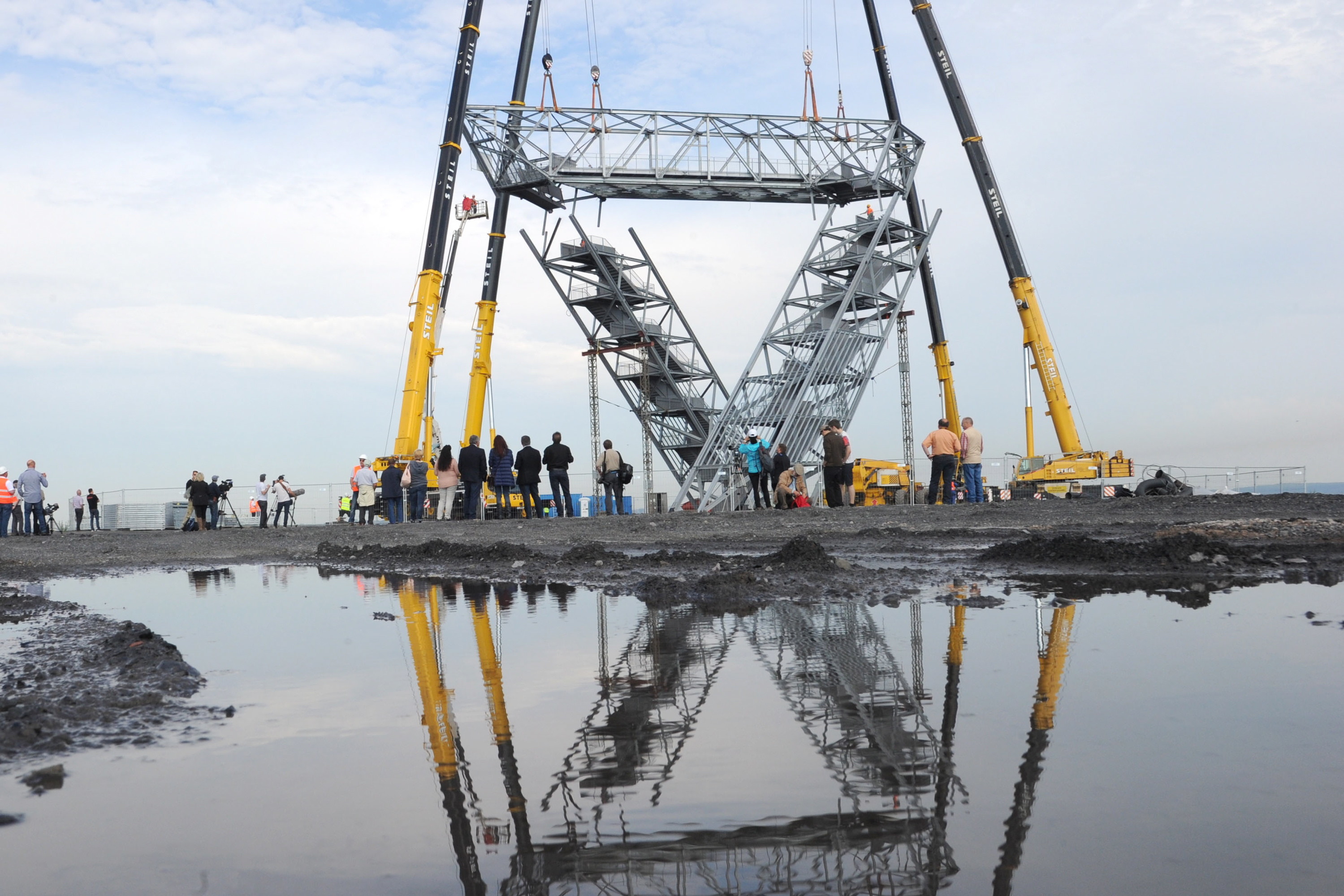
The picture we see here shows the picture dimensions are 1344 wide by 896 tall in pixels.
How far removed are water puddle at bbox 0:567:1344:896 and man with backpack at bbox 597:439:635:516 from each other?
18206 mm

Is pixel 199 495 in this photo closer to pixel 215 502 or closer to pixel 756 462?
pixel 215 502

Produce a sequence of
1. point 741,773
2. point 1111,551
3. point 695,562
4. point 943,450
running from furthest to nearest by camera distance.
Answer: point 943,450, point 695,562, point 1111,551, point 741,773

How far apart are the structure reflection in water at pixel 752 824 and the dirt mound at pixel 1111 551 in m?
3.23

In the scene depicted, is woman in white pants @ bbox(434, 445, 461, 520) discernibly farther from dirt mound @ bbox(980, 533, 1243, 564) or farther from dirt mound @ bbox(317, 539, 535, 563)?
dirt mound @ bbox(980, 533, 1243, 564)

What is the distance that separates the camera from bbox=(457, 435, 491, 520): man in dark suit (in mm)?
21266

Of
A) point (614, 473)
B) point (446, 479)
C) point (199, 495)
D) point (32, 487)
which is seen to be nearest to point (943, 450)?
point (614, 473)

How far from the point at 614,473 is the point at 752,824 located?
68.8ft

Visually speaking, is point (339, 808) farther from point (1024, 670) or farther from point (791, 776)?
point (1024, 670)

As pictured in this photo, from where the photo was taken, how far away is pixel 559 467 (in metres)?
22.5

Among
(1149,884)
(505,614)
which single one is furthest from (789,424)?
(1149,884)

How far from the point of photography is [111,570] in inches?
409

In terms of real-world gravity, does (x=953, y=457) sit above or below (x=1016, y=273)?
below

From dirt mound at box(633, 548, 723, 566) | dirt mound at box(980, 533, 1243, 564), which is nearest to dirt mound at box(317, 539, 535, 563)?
dirt mound at box(633, 548, 723, 566)

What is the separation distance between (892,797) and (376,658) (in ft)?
8.70
